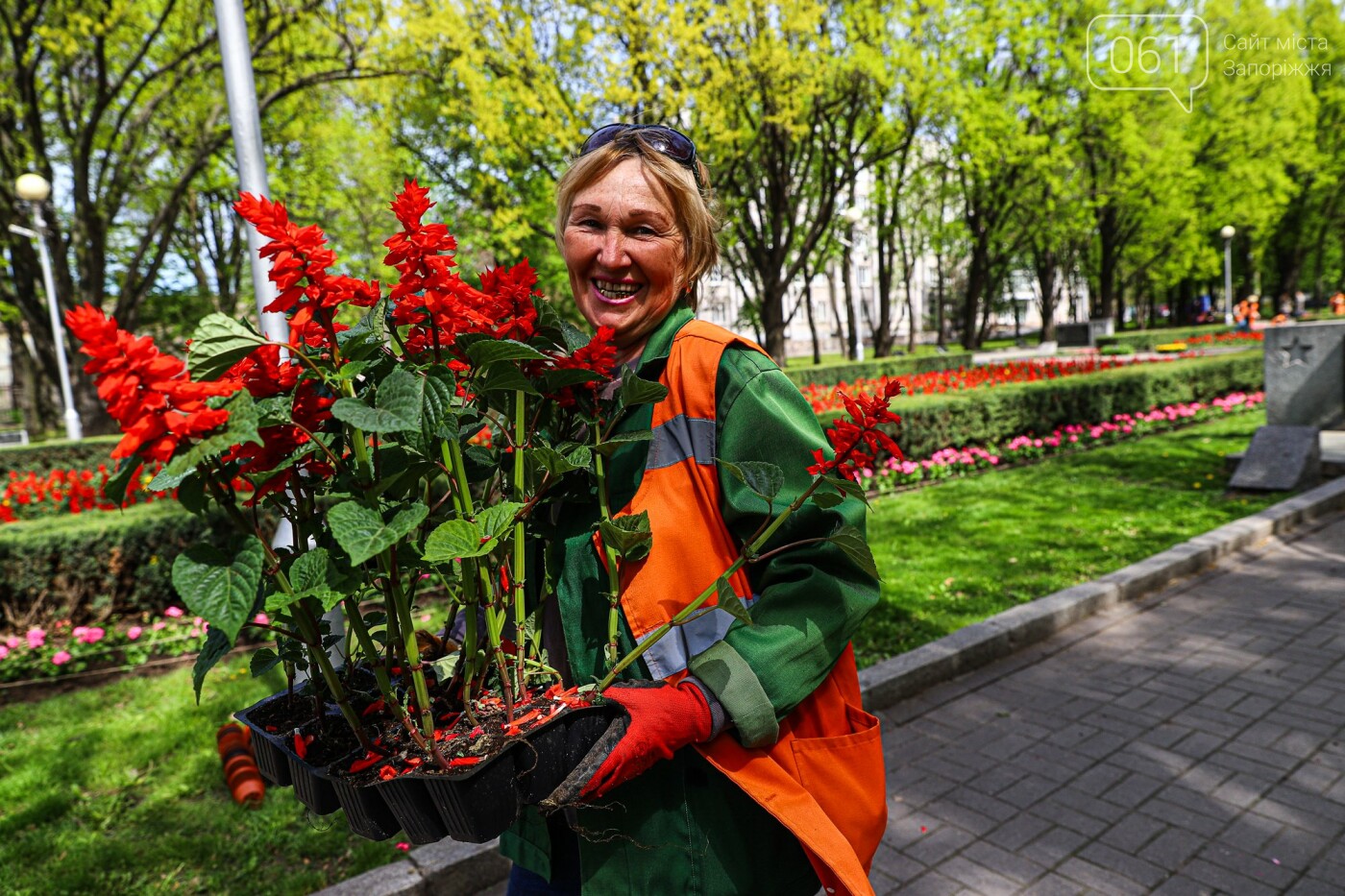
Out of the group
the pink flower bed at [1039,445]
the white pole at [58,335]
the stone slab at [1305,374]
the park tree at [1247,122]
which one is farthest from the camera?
the park tree at [1247,122]

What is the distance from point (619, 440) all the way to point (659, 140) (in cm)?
64

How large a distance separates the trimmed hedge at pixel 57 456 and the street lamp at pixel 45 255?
62.4 inches

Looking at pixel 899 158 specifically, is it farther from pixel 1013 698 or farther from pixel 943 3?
pixel 1013 698

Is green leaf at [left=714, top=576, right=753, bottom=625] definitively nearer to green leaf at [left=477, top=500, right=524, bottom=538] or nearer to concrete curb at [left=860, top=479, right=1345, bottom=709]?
green leaf at [left=477, top=500, right=524, bottom=538]

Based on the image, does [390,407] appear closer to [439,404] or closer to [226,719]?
[439,404]

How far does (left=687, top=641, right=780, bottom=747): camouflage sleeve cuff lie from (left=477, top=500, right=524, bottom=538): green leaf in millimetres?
401

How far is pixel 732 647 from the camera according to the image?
4.60 feet

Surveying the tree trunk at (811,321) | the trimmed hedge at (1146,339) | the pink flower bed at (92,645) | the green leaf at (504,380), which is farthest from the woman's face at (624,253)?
the trimmed hedge at (1146,339)

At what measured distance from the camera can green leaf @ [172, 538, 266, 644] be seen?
1061 millimetres

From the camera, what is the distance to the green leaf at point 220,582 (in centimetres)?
106

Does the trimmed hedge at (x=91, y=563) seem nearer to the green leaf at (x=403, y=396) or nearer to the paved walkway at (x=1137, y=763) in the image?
the paved walkway at (x=1137, y=763)

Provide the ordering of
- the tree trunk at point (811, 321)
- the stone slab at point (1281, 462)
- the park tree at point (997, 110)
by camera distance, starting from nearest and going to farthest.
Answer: the stone slab at point (1281, 462), the park tree at point (997, 110), the tree trunk at point (811, 321)

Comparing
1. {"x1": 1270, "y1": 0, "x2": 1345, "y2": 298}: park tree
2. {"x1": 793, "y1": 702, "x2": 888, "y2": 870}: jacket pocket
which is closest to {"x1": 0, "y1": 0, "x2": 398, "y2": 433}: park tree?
{"x1": 793, "y1": 702, "x2": 888, "y2": 870}: jacket pocket

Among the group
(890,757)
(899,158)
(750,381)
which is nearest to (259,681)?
(890,757)
